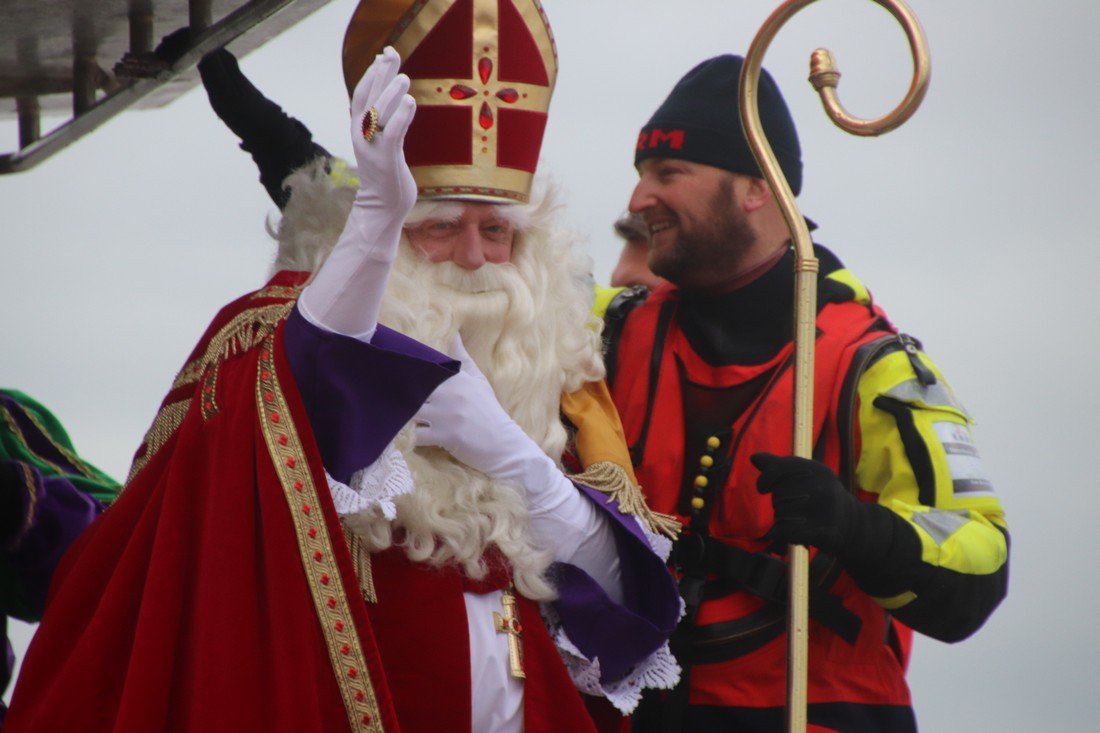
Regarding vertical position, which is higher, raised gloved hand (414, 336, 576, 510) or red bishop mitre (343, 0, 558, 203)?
red bishop mitre (343, 0, 558, 203)

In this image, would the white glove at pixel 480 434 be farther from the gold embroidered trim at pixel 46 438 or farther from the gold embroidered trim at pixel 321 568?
the gold embroidered trim at pixel 46 438

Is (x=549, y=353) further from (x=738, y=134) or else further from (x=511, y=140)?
(x=738, y=134)

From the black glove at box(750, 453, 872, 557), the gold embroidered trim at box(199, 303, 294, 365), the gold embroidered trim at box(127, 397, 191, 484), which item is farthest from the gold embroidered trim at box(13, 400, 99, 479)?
the black glove at box(750, 453, 872, 557)

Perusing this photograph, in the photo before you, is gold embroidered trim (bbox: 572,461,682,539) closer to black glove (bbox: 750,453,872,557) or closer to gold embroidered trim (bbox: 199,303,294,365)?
black glove (bbox: 750,453,872,557)

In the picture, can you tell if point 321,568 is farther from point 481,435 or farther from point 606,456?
point 606,456

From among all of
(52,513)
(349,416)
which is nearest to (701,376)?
(349,416)

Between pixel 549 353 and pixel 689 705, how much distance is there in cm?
71

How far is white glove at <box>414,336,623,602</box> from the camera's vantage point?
9.12ft

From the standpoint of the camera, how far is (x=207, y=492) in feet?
8.27

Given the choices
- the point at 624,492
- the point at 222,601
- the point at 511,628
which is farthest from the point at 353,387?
the point at 624,492

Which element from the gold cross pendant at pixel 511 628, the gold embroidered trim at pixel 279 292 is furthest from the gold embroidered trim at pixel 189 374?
the gold cross pendant at pixel 511 628

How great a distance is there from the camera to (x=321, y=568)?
2525 millimetres

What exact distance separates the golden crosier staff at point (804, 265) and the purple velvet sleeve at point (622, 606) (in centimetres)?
23

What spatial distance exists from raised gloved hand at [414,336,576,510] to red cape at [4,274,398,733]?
0.98ft
